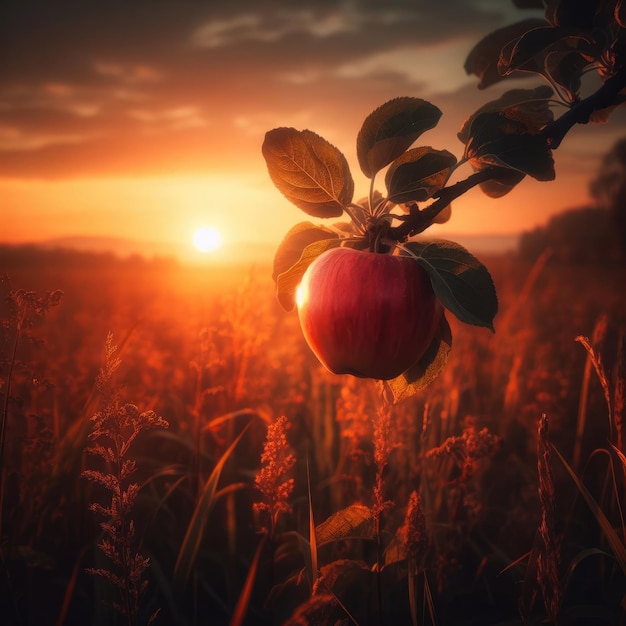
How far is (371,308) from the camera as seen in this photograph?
798 millimetres

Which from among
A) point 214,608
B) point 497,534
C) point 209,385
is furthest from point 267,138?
point 209,385

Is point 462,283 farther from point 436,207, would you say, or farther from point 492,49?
point 492,49

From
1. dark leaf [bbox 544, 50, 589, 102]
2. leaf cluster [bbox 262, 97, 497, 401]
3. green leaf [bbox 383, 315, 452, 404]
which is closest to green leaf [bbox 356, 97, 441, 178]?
leaf cluster [bbox 262, 97, 497, 401]

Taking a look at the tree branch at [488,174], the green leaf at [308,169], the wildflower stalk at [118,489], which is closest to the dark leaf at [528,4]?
the tree branch at [488,174]

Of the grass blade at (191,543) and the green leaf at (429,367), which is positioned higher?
the green leaf at (429,367)

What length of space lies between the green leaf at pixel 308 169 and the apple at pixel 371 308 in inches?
4.8

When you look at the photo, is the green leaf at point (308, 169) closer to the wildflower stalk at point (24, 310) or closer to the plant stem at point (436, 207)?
the plant stem at point (436, 207)

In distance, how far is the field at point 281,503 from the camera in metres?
1.12

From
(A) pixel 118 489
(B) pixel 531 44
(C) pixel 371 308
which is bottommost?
(A) pixel 118 489

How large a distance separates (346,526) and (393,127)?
2.67ft

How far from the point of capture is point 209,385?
8.87 feet

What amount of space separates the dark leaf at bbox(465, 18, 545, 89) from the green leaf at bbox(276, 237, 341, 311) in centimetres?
61

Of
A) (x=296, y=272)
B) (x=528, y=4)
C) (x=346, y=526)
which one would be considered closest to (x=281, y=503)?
(x=346, y=526)

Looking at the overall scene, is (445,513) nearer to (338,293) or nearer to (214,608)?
(214,608)
